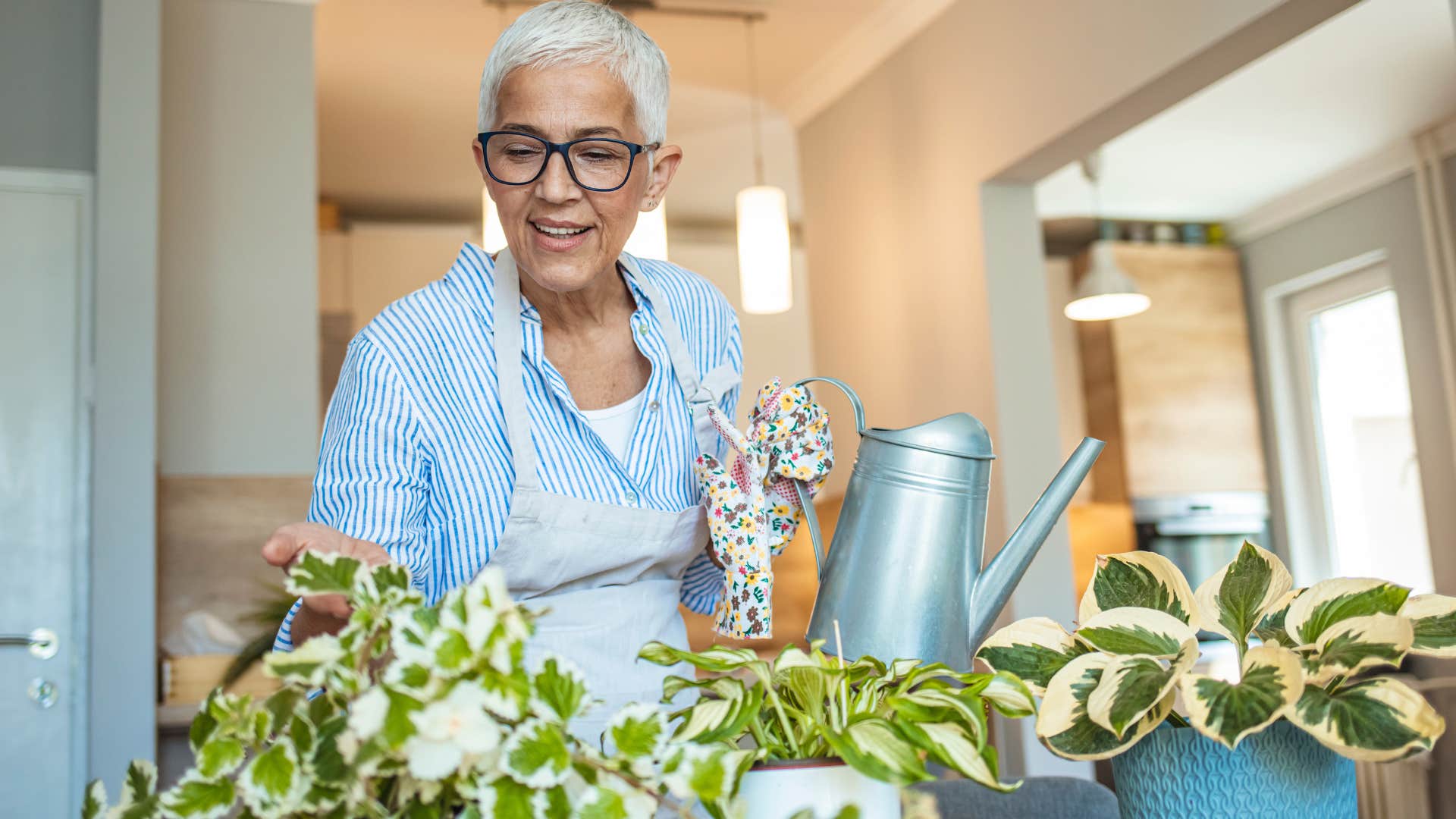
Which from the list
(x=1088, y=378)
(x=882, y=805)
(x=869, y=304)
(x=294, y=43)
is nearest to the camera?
(x=882, y=805)

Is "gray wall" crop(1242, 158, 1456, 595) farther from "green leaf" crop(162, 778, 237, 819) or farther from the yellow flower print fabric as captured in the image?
"green leaf" crop(162, 778, 237, 819)

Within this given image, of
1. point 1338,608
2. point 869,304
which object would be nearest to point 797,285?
point 869,304

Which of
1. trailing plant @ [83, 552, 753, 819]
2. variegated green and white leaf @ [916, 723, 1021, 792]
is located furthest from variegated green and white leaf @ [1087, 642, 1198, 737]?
trailing plant @ [83, 552, 753, 819]

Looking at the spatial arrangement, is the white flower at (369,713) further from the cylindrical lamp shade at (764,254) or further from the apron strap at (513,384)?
the cylindrical lamp shade at (764,254)

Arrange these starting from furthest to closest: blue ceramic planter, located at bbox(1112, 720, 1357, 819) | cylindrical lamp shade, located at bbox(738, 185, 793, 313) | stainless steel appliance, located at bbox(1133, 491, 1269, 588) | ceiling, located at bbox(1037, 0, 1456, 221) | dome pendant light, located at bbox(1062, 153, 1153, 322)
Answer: stainless steel appliance, located at bbox(1133, 491, 1269, 588), dome pendant light, located at bbox(1062, 153, 1153, 322), ceiling, located at bbox(1037, 0, 1456, 221), cylindrical lamp shade, located at bbox(738, 185, 793, 313), blue ceramic planter, located at bbox(1112, 720, 1357, 819)

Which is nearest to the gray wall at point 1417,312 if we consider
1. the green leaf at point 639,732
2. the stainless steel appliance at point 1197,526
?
the stainless steel appliance at point 1197,526

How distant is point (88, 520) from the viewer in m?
2.63

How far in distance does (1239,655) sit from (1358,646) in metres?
0.09

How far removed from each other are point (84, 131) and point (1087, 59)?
7.79 feet

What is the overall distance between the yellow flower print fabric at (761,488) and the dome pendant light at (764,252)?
A: 2.54 meters

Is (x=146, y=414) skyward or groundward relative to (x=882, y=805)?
skyward

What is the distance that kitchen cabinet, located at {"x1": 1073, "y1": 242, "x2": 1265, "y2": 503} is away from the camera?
5.16 metres

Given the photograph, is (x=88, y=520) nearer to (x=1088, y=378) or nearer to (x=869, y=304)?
(x=869, y=304)

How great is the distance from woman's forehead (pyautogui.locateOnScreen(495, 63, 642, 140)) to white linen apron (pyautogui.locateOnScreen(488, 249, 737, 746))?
0.16 metres
